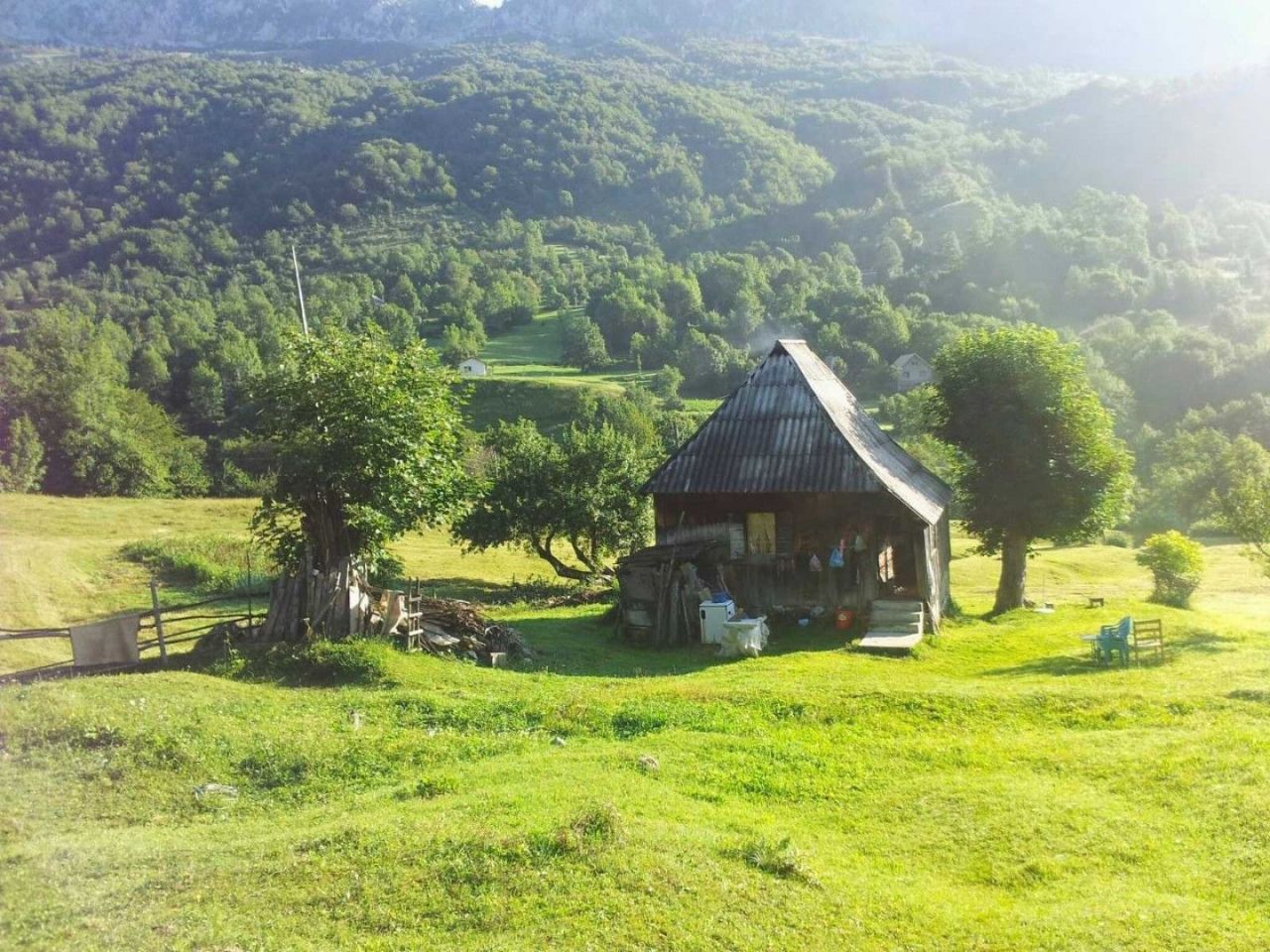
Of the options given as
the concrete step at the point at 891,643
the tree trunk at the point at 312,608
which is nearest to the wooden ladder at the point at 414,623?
the tree trunk at the point at 312,608

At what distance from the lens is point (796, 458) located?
25.8 m

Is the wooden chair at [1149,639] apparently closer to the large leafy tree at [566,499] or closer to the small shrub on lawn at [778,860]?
the small shrub on lawn at [778,860]

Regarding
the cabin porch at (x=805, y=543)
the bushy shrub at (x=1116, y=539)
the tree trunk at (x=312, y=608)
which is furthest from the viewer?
the bushy shrub at (x=1116, y=539)

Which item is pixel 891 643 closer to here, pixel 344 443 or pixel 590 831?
pixel 344 443

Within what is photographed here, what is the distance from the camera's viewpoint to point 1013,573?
1230 inches

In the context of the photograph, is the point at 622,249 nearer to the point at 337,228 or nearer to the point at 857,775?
the point at 337,228

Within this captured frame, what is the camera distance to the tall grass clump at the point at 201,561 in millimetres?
33250

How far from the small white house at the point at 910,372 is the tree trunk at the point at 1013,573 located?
271ft

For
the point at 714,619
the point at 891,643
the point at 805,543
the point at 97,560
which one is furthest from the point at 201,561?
the point at 891,643

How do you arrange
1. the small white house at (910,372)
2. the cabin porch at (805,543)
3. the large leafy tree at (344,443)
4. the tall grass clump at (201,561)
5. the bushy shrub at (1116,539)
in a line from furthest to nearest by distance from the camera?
1. the small white house at (910,372)
2. the bushy shrub at (1116,539)
3. the tall grass clump at (201,561)
4. the cabin porch at (805,543)
5. the large leafy tree at (344,443)

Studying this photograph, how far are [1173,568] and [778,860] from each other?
94.1 ft

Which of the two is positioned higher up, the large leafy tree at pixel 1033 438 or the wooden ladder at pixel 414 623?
the large leafy tree at pixel 1033 438

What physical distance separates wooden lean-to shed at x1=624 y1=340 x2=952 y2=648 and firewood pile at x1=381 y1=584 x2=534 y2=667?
19.4 feet

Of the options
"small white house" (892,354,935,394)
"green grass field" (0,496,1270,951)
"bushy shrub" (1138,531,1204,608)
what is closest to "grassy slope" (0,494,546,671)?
"green grass field" (0,496,1270,951)
